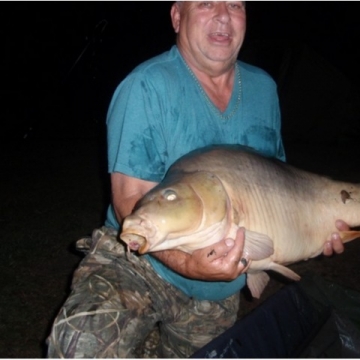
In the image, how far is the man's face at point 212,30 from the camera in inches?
113

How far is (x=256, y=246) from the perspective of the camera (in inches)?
88.8

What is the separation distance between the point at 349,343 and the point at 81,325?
1.92 meters

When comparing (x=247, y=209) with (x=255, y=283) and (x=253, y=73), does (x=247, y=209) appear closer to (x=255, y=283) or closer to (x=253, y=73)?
(x=255, y=283)

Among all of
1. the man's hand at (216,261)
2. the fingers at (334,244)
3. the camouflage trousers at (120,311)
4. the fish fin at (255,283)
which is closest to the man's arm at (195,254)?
the man's hand at (216,261)

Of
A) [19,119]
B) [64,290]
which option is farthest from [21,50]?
[64,290]

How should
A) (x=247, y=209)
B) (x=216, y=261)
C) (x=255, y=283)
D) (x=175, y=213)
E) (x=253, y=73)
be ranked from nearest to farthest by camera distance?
1. (x=175, y=213)
2. (x=216, y=261)
3. (x=247, y=209)
4. (x=255, y=283)
5. (x=253, y=73)

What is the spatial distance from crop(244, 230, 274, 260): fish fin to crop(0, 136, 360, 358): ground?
2559 mm

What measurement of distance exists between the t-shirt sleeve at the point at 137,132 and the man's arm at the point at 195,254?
65mm

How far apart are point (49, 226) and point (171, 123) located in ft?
14.2

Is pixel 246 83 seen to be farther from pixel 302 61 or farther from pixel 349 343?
pixel 302 61

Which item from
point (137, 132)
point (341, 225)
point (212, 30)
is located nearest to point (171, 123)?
point (137, 132)

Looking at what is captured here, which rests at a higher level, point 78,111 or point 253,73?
point 253,73

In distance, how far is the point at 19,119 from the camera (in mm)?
16062

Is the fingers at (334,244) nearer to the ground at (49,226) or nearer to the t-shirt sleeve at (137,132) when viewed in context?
the t-shirt sleeve at (137,132)
